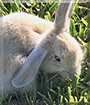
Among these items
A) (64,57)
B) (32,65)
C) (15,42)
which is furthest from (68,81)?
(15,42)

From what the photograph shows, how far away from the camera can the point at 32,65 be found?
9.04 feet

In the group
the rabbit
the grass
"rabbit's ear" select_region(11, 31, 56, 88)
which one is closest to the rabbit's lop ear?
the rabbit

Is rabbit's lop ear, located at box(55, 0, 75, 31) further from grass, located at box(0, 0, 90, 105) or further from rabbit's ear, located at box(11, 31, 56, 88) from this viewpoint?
grass, located at box(0, 0, 90, 105)

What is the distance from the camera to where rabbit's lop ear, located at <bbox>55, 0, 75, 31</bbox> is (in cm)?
281

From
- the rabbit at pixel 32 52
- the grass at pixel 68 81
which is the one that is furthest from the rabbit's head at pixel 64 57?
the grass at pixel 68 81

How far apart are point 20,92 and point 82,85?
0.59 m

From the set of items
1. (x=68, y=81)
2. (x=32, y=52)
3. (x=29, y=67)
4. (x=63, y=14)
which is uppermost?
(x=63, y=14)

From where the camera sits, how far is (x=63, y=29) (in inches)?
114

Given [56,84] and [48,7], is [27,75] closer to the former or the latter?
[56,84]

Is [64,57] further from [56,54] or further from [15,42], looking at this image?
[15,42]

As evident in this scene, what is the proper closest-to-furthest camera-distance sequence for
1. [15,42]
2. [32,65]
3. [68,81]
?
[32,65] → [15,42] → [68,81]

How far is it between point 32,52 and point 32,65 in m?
0.11

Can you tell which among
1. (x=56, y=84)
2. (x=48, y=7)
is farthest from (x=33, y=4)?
(x=56, y=84)

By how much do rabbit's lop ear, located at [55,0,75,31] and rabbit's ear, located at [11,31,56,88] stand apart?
0.51 ft
